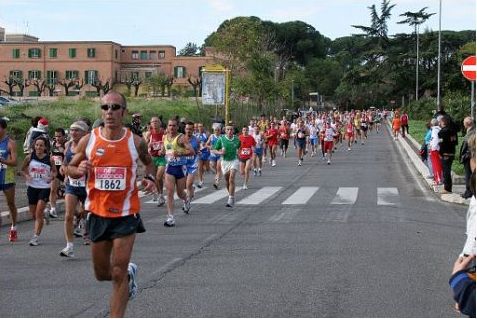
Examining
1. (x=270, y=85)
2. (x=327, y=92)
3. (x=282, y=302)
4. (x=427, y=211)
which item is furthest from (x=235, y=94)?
(x=327, y=92)

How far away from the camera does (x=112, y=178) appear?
6094mm

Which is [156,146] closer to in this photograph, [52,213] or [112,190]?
[52,213]

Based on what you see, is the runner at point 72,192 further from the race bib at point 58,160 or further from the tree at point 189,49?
the tree at point 189,49

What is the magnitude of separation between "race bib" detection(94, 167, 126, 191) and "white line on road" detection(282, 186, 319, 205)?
995 centimetres

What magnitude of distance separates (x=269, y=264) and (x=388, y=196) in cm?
894

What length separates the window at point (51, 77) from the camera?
3460 inches

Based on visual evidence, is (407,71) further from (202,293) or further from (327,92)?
(202,293)

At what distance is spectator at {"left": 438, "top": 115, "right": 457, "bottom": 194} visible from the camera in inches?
652

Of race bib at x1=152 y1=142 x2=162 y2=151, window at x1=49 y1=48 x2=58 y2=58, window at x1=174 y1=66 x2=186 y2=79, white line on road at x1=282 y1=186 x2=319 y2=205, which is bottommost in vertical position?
white line on road at x1=282 y1=186 x2=319 y2=205

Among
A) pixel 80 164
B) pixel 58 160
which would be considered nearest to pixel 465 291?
pixel 80 164

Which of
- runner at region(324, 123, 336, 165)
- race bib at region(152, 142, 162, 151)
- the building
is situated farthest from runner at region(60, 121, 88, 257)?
the building

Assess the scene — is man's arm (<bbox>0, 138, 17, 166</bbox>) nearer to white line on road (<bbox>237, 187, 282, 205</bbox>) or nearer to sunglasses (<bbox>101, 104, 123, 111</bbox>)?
sunglasses (<bbox>101, 104, 123, 111</bbox>)

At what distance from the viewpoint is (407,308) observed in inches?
260

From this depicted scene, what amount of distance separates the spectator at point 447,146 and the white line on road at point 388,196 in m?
1.22
